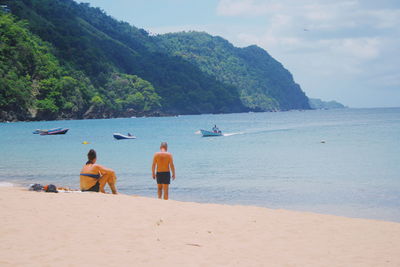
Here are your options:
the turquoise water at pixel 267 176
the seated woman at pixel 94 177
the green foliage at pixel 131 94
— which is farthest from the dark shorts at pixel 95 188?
the green foliage at pixel 131 94

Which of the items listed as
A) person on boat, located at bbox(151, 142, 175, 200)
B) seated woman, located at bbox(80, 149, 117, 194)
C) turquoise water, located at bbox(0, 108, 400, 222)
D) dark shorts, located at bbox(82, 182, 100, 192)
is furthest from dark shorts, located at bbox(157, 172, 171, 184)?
turquoise water, located at bbox(0, 108, 400, 222)

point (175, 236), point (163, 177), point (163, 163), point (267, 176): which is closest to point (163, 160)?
point (163, 163)

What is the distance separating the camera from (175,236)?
8578 millimetres

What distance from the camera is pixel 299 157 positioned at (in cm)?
3369

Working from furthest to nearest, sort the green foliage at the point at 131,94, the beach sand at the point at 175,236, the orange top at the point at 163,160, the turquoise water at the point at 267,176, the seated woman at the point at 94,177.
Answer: the green foliage at the point at 131,94, the turquoise water at the point at 267,176, the seated woman at the point at 94,177, the orange top at the point at 163,160, the beach sand at the point at 175,236

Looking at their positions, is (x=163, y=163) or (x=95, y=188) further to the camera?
(x=95, y=188)

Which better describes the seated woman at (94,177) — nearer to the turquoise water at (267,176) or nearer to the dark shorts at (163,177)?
the dark shorts at (163,177)

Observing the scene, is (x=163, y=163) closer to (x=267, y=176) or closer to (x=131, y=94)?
(x=267, y=176)

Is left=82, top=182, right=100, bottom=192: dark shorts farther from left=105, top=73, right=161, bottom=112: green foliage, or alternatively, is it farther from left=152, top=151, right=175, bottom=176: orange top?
left=105, top=73, right=161, bottom=112: green foliage

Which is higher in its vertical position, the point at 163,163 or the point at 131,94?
the point at 131,94

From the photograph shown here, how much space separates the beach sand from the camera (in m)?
7.18

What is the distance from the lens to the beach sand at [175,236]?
7.18 meters

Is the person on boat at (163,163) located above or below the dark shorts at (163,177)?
above

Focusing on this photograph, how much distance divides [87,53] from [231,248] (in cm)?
16717
